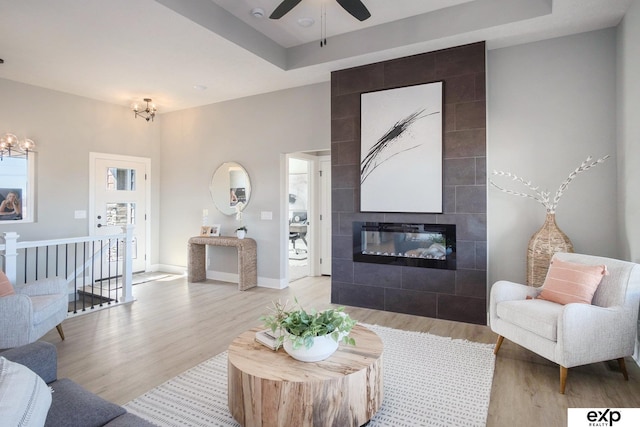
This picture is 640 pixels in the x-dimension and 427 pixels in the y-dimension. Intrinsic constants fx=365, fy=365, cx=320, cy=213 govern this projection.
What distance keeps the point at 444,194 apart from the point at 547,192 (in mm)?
1052

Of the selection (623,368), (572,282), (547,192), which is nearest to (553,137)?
(547,192)

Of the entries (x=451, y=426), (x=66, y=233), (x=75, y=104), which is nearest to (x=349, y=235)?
(x=451, y=426)

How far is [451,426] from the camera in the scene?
2.09 metres

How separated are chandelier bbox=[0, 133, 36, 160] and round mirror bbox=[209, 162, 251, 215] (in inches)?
97.5

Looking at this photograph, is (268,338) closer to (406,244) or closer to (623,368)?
(406,244)

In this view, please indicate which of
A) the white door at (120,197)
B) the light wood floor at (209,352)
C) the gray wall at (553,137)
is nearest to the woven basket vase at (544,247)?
the gray wall at (553,137)

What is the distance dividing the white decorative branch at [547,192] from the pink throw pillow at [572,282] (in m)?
0.90

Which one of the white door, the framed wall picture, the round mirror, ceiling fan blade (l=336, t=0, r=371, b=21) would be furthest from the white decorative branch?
the framed wall picture

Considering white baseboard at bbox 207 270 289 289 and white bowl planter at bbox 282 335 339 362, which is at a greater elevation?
white bowl planter at bbox 282 335 339 362

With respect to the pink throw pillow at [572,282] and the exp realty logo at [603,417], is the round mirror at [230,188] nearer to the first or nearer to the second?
the pink throw pillow at [572,282]

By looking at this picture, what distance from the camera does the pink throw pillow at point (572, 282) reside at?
8.92 ft

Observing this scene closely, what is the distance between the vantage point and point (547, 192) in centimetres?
387

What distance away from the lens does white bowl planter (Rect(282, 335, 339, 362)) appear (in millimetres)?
2015

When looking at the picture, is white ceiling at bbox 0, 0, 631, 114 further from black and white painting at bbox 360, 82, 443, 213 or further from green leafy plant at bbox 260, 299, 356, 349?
green leafy plant at bbox 260, 299, 356, 349
